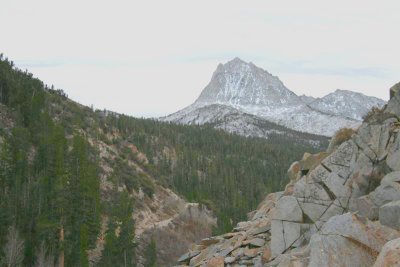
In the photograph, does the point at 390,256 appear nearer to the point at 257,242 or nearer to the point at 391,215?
the point at 391,215

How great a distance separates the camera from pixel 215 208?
118 meters

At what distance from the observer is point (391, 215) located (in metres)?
18.4

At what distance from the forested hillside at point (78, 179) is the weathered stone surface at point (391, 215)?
3750cm

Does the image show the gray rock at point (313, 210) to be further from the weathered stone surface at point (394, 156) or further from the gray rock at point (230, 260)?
the gray rock at point (230, 260)

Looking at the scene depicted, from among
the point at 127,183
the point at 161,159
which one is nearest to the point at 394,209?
the point at 127,183

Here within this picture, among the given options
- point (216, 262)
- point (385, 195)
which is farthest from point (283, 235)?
point (385, 195)

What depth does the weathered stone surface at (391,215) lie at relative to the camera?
18203 millimetres

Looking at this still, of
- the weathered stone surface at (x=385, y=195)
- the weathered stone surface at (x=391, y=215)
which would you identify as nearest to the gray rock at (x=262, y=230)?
the weathered stone surface at (x=385, y=195)

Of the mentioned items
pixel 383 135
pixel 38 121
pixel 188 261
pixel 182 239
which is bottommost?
pixel 182 239

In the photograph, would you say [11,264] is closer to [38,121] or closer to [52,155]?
[52,155]

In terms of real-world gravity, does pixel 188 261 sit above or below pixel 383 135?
below

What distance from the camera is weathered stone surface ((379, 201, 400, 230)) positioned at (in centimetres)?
1820

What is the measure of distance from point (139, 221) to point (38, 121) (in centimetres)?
2605

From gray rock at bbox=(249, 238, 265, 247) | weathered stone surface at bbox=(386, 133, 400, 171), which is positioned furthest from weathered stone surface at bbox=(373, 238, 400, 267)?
gray rock at bbox=(249, 238, 265, 247)
